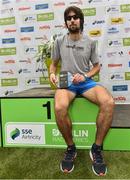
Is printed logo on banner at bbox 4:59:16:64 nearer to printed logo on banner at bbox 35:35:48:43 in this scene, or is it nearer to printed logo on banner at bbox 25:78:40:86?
printed logo on banner at bbox 25:78:40:86

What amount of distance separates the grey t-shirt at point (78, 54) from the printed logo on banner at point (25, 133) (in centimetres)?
54

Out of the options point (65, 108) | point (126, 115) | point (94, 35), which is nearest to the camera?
point (65, 108)

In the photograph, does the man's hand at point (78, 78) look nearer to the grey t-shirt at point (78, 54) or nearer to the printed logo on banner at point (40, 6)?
the grey t-shirt at point (78, 54)

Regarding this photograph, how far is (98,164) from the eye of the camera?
7.40 feet

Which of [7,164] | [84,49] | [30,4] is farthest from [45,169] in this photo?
[30,4]

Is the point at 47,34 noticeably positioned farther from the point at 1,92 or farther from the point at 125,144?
the point at 125,144

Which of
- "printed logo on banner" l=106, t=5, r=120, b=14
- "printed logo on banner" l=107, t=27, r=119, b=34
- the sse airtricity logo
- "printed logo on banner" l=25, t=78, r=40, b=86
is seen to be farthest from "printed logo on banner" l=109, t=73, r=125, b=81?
the sse airtricity logo

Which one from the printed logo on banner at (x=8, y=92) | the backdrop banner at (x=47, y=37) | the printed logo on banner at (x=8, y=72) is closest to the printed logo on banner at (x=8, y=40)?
the backdrop banner at (x=47, y=37)

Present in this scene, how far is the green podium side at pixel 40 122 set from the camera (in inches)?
102

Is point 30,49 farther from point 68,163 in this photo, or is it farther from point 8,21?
point 68,163

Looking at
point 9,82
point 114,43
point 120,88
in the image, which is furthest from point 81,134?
point 9,82

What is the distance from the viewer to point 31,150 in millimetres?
2689

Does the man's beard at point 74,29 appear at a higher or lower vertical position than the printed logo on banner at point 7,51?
higher

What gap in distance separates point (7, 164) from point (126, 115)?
1.15m
